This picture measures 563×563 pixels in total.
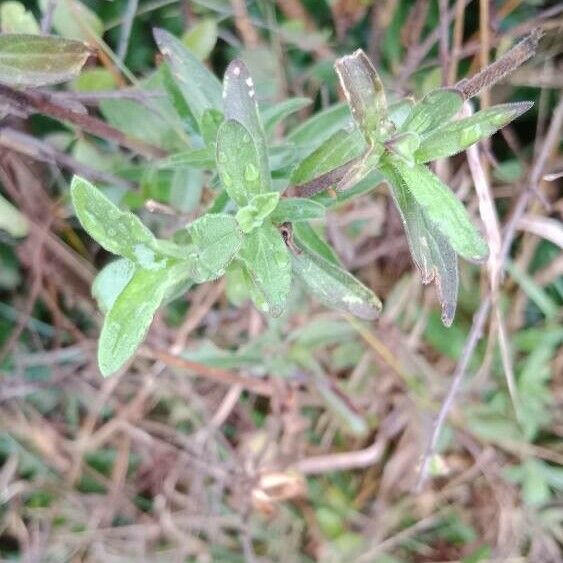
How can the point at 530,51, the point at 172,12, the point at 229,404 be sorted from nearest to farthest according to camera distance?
the point at 530,51, the point at 172,12, the point at 229,404

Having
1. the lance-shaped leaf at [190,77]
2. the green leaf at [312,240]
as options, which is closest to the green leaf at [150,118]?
the lance-shaped leaf at [190,77]

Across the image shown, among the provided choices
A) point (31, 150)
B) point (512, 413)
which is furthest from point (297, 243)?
point (512, 413)

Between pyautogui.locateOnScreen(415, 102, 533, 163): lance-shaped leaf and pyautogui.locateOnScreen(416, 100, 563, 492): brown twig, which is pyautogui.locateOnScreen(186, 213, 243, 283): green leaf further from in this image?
pyautogui.locateOnScreen(416, 100, 563, 492): brown twig

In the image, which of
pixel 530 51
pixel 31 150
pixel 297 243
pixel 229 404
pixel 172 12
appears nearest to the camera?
pixel 530 51

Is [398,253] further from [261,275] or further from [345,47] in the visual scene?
[261,275]

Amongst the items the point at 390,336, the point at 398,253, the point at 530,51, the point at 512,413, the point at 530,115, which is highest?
the point at 530,51

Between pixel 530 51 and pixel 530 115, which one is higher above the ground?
pixel 530 51

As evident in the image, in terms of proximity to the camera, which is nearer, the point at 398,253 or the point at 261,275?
the point at 261,275
